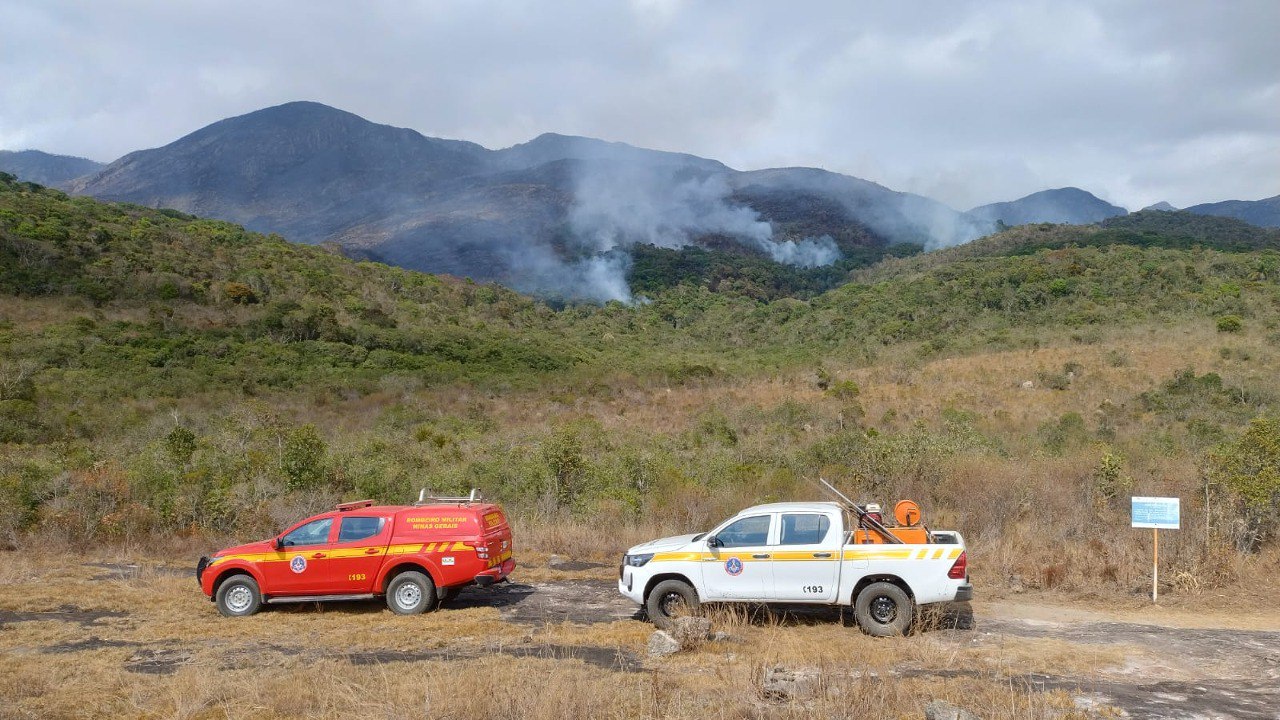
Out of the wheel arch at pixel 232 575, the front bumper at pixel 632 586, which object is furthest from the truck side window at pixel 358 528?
the front bumper at pixel 632 586

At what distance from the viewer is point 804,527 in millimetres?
9609

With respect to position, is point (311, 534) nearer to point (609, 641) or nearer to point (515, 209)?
point (609, 641)

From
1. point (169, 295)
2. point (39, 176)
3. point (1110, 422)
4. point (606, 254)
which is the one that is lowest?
point (1110, 422)

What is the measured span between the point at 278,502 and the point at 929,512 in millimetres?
13762

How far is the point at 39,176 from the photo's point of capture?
19712cm

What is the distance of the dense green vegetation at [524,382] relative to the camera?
17.2 meters

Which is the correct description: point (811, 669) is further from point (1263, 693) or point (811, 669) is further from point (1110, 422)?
point (1110, 422)

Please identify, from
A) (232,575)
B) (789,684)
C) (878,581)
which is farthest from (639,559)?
(232,575)

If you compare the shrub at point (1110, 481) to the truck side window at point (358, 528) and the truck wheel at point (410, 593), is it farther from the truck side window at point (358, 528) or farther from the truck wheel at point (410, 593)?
the truck side window at point (358, 528)

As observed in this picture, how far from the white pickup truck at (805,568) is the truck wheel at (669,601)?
0.04ft

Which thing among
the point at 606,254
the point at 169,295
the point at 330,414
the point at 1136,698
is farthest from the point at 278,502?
the point at 606,254

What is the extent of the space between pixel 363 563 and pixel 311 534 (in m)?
0.91

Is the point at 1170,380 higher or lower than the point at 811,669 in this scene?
higher

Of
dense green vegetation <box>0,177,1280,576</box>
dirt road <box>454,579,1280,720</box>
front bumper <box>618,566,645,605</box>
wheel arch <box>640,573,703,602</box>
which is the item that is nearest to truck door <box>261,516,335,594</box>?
dirt road <box>454,579,1280,720</box>
